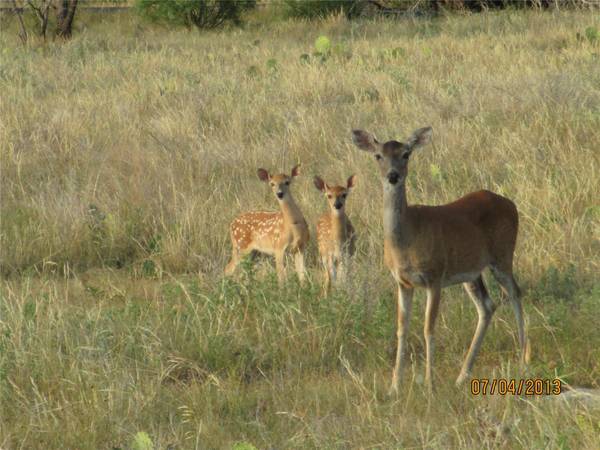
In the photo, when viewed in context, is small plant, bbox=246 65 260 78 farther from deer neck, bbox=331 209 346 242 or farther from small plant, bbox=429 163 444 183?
deer neck, bbox=331 209 346 242

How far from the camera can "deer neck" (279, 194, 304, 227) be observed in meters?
7.85

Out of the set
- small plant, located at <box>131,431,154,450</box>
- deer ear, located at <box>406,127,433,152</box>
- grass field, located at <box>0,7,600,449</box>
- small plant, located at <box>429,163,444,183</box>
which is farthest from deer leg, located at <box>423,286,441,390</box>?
small plant, located at <box>429,163,444,183</box>

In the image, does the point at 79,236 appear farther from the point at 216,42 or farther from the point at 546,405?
the point at 216,42

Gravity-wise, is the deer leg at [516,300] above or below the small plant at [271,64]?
below

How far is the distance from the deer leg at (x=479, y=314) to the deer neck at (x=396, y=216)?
0.68 metres

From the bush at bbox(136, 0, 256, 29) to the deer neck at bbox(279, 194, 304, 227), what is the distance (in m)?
17.1

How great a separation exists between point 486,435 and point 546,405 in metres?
0.54

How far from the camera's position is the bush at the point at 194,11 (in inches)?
965

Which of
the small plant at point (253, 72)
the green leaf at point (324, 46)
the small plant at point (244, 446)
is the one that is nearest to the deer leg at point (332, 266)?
the small plant at point (244, 446)

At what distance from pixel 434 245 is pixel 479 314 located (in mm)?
667

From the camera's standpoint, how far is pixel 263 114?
1187 cm

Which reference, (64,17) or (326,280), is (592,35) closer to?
(326,280)

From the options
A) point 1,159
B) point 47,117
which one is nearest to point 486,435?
point 1,159
